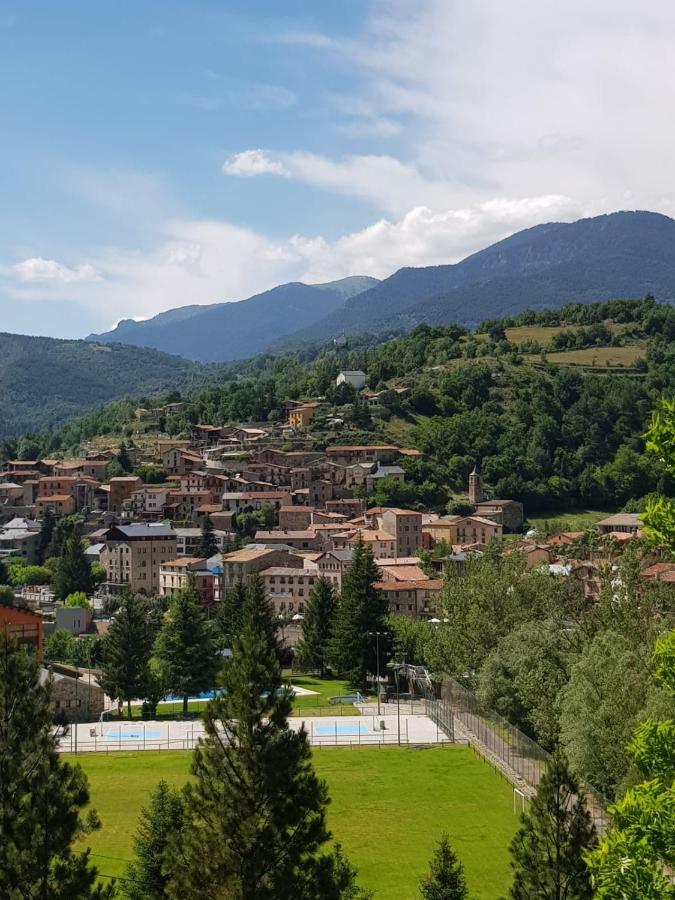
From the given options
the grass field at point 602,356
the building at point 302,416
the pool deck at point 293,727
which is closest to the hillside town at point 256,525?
the building at point 302,416

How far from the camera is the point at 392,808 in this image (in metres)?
33.5

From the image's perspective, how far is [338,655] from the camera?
189ft

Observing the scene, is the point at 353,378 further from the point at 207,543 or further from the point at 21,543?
the point at 21,543

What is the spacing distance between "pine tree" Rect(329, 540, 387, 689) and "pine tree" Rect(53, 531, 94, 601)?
35773mm

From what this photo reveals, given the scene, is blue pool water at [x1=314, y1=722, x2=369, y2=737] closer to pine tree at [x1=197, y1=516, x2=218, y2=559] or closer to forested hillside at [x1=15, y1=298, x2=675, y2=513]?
pine tree at [x1=197, y1=516, x2=218, y2=559]

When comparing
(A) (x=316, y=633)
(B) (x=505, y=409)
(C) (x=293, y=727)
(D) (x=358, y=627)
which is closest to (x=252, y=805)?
(C) (x=293, y=727)

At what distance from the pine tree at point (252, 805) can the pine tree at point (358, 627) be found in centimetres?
3917

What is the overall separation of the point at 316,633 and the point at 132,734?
59.3ft

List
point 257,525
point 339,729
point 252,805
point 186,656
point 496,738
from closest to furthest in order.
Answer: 1. point 252,805
2. point 496,738
3. point 339,729
4. point 186,656
5. point 257,525

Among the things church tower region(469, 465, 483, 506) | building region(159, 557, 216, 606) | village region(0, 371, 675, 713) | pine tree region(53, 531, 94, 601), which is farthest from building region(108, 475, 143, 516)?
church tower region(469, 465, 483, 506)

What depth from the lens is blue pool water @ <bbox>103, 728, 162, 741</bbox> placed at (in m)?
44.3

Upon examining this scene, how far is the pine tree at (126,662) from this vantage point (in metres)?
52.0

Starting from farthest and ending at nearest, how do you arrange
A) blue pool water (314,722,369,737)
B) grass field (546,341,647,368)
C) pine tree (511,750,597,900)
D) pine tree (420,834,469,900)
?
1. grass field (546,341,647,368)
2. blue pool water (314,722,369,737)
3. pine tree (420,834,469,900)
4. pine tree (511,750,597,900)

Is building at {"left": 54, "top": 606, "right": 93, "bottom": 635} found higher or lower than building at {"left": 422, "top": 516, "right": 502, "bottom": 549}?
lower
